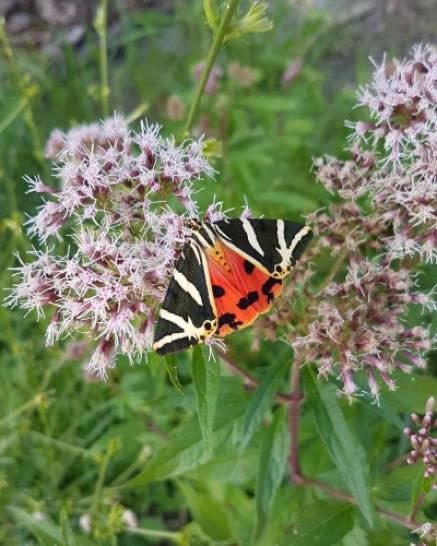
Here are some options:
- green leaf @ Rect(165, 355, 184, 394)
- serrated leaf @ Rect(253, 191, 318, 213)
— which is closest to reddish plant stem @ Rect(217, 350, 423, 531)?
green leaf @ Rect(165, 355, 184, 394)

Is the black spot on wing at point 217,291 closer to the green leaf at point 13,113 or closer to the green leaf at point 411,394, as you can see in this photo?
the green leaf at point 411,394

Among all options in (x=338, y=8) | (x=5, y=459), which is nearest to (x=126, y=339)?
(x=5, y=459)

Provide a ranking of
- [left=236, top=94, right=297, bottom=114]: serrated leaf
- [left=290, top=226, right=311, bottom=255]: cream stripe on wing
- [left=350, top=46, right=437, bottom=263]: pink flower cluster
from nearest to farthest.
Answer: [left=290, top=226, right=311, bottom=255]: cream stripe on wing, [left=350, top=46, right=437, bottom=263]: pink flower cluster, [left=236, top=94, right=297, bottom=114]: serrated leaf

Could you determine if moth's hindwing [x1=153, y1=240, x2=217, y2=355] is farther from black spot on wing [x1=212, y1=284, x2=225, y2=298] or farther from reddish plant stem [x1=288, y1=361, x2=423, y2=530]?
reddish plant stem [x1=288, y1=361, x2=423, y2=530]

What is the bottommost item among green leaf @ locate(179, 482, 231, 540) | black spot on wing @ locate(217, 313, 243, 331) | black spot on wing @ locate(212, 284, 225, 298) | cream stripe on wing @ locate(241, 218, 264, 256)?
green leaf @ locate(179, 482, 231, 540)

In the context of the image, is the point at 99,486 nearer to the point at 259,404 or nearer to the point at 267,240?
the point at 259,404

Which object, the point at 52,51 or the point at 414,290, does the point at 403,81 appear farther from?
the point at 52,51
